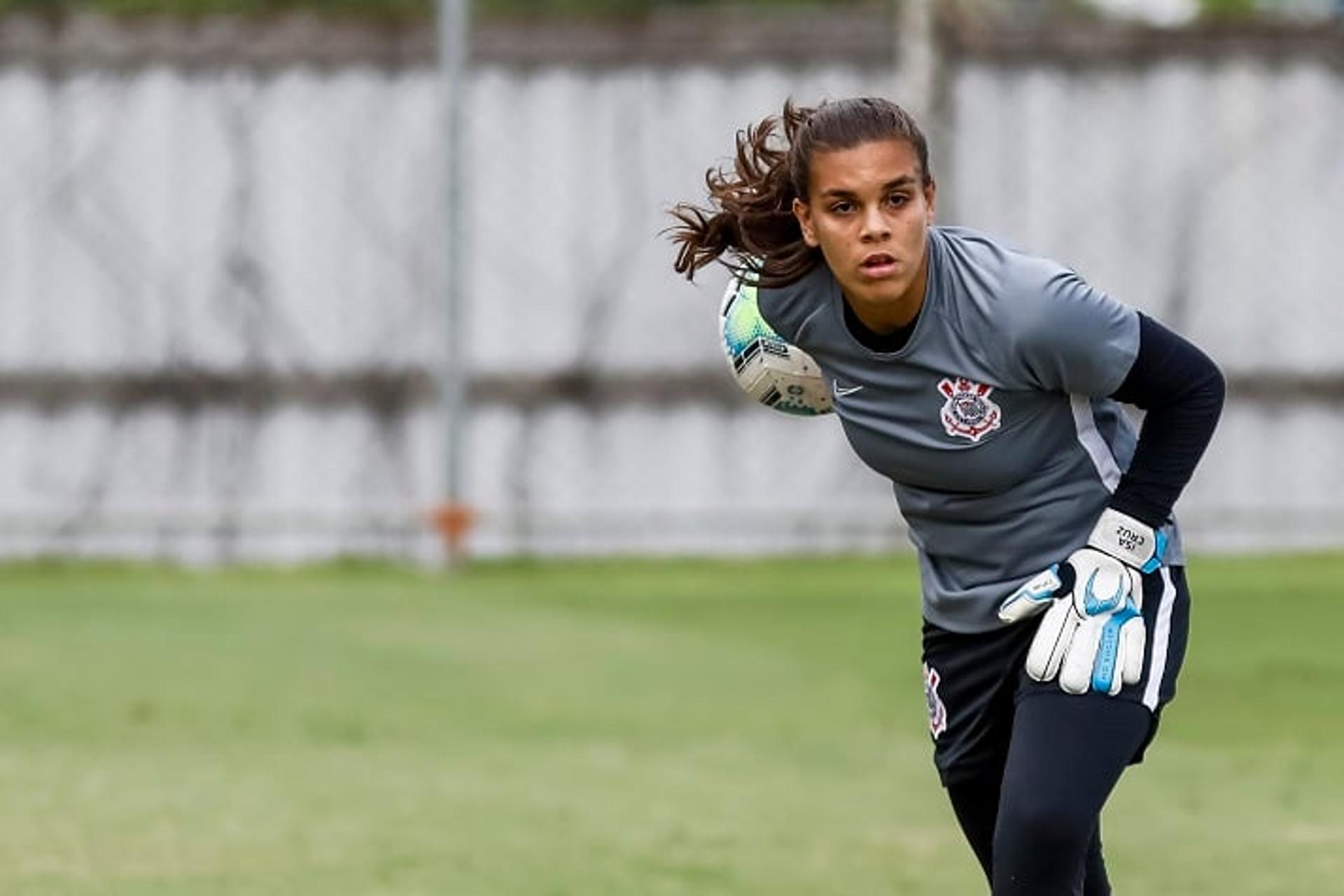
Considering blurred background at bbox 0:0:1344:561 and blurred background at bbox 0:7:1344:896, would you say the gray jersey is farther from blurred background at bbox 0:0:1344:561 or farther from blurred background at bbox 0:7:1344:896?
blurred background at bbox 0:0:1344:561

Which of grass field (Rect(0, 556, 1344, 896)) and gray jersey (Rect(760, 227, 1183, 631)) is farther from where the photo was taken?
grass field (Rect(0, 556, 1344, 896))

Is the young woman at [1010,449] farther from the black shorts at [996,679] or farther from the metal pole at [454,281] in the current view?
the metal pole at [454,281]

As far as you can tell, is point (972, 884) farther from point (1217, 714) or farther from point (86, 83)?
point (86, 83)

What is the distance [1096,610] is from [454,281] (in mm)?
8692

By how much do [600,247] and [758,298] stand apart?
8.94 metres

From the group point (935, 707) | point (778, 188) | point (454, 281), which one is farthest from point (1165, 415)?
point (454, 281)

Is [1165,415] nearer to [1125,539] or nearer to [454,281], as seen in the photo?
[1125,539]

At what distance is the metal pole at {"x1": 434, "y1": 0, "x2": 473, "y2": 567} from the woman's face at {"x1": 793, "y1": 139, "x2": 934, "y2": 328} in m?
8.43

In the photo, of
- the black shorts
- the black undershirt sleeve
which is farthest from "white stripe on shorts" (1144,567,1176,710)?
the black undershirt sleeve

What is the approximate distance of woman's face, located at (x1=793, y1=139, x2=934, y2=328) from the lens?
4668 millimetres

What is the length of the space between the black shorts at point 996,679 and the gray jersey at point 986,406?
0.05 meters

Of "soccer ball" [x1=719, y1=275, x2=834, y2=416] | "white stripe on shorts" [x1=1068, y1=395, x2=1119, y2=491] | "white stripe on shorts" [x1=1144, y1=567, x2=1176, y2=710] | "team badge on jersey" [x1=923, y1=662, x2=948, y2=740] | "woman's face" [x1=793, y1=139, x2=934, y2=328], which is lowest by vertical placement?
"team badge on jersey" [x1=923, y1=662, x2=948, y2=740]

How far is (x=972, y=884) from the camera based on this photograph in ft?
22.0

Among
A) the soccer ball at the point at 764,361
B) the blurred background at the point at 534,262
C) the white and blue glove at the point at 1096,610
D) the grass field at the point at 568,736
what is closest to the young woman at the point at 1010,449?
the white and blue glove at the point at 1096,610
